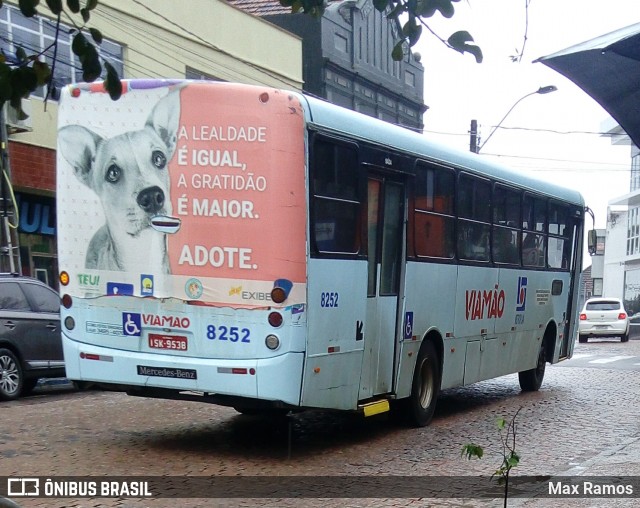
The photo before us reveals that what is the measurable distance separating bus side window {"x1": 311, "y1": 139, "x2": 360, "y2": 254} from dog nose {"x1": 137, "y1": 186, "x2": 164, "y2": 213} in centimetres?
136

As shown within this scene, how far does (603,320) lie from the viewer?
35.0 meters

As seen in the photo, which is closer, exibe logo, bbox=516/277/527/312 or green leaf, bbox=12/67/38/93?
green leaf, bbox=12/67/38/93

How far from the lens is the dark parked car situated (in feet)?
41.9

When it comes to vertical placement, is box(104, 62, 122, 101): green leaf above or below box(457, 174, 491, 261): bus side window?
above

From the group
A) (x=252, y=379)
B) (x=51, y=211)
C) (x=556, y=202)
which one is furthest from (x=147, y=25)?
(x=252, y=379)

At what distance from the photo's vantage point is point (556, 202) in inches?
609

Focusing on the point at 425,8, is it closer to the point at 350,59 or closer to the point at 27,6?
the point at 27,6

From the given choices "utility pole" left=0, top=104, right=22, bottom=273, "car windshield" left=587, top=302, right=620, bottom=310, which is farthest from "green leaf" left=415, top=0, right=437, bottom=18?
"car windshield" left=587, top=302, right=620, bottom=310

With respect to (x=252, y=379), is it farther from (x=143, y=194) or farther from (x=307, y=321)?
(x=143, y=194)

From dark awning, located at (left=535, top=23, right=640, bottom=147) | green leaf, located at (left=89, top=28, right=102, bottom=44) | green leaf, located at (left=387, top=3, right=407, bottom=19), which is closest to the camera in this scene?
green leaf, located at (left=89, top=28, right=102, bottom=44)

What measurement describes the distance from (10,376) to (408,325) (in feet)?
18.2

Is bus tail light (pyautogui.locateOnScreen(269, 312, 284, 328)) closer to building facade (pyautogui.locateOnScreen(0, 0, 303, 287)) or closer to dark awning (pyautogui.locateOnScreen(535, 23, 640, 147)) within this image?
dark awning (pyautogui.locateOnScreen(535, 23, 640, 147))

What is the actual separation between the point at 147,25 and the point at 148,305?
16.1 metres

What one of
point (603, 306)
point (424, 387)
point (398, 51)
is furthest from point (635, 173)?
point (398, 51)
